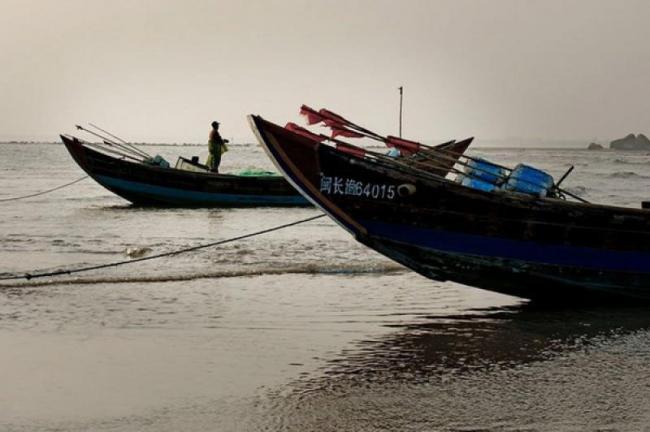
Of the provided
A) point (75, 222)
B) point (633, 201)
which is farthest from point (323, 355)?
point (633, 201)

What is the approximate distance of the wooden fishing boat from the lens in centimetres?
968

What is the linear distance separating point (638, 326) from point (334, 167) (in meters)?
3.52

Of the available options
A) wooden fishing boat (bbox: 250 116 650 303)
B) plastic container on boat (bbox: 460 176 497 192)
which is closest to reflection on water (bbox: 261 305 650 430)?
wooden fishing boat (bbox: 250 116 650 303)

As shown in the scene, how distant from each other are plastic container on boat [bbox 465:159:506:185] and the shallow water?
1.46 metres

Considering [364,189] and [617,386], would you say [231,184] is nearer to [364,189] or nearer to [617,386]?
[364,189]

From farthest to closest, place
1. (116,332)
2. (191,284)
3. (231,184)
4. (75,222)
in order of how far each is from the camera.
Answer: (231,184)
(75,222)
(191,284)
(116,332)

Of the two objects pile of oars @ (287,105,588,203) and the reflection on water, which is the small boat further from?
the reflection on water

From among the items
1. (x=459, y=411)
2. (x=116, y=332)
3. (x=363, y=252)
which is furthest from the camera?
(x=363, y=252)

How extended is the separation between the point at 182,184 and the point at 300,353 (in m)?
17.5

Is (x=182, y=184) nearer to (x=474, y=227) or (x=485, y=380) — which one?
(x=474, y=227)

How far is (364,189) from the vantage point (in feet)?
32.3

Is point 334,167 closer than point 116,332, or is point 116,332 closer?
point 116,332

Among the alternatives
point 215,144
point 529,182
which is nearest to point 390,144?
point 529,182

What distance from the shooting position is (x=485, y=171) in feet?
34.2
